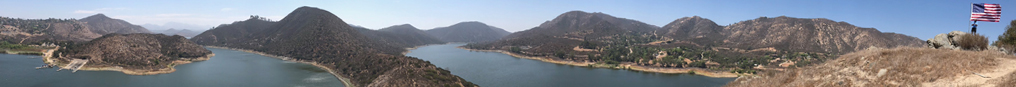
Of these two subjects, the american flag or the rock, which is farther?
the rock

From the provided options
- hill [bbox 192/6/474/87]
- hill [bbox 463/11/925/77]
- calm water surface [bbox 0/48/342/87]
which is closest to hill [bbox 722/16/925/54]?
hill [bbox 463/11/925/77]

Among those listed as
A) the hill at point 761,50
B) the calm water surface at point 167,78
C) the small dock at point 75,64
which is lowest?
the calm water surface at point 167,78

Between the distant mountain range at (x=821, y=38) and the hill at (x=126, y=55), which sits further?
the distant mountain range at (x=821, y=38)

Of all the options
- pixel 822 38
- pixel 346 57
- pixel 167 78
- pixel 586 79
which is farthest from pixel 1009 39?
pixel 822 38

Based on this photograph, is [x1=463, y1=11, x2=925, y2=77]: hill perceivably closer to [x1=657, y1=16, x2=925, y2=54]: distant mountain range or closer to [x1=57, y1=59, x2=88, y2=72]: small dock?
[x1=657, y1=16, x2=925, y2=54]: distant mountain range

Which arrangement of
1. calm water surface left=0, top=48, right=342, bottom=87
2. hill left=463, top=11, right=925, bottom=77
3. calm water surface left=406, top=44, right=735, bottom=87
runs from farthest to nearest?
hill left=463, top=11, right=925, bottom=77, calm water surface left=406, top=44, right=735, bottom=87, calm water surface left=0, top=48, right=342, bottom=87

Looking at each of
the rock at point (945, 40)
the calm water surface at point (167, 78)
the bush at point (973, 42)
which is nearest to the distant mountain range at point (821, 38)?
the rock at point (945, 40)

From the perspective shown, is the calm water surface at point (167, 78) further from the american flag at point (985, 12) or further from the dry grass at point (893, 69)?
the american flag at point (985, 12)
